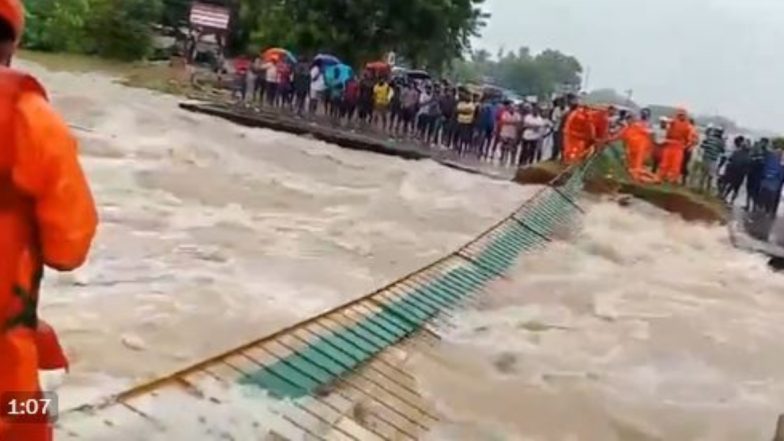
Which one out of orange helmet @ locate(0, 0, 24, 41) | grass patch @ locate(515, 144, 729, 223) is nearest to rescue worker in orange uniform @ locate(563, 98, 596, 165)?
grass patch @ locate(515, 144, 729, 223)

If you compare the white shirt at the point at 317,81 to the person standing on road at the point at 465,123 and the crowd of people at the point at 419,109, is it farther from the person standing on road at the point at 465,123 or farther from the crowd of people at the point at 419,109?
the person standing on road at the point at 465,123

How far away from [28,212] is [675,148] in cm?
1504

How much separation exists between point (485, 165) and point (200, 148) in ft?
15.2

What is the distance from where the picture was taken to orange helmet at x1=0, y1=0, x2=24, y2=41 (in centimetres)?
237

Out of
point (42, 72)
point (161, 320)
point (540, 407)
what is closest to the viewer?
point (540, 407)

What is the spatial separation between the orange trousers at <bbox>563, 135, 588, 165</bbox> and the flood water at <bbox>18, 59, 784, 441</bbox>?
4.75 ft

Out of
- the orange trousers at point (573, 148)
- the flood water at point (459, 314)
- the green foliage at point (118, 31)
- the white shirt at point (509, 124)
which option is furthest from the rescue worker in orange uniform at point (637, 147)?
the green foliage at point (118, 31)

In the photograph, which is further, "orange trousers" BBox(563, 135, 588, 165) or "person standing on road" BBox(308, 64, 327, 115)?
"person standing on road" BBox(308, 64, 327, 115)

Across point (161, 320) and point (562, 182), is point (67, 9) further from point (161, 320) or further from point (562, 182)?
point (161, 320)

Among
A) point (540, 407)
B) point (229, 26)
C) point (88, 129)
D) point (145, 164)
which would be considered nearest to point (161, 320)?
point (540, 407)

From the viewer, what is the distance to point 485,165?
60.2 ft

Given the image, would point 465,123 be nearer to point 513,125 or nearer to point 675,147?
point 513,125

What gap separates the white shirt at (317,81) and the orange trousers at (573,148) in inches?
237
